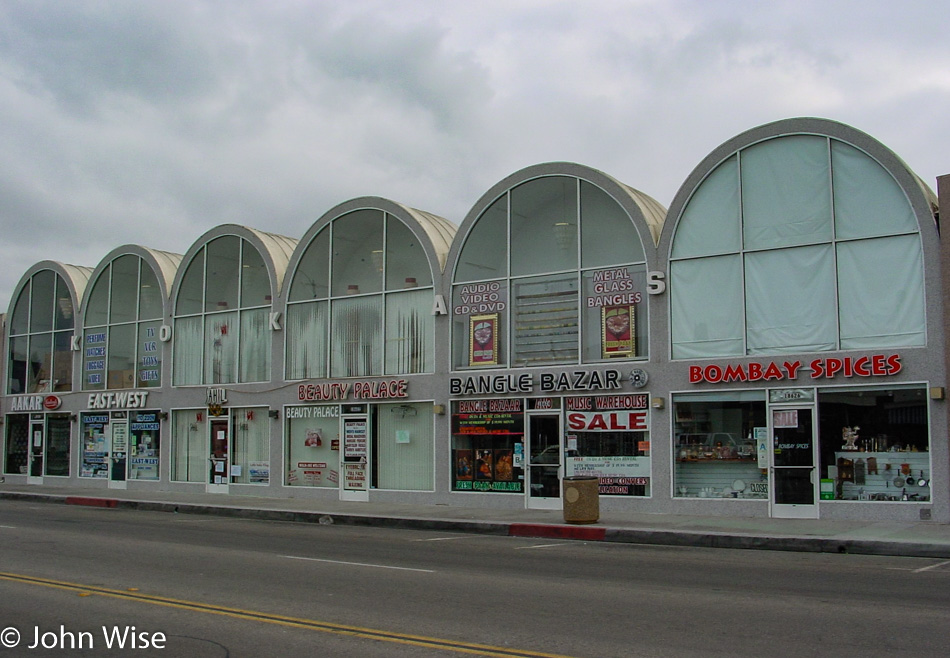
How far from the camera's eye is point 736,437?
61.6ft

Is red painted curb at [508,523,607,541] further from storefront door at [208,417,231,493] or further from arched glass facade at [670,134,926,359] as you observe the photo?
storefront door at [208,417,231,493]

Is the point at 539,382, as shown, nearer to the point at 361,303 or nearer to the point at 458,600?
the point at 361,303

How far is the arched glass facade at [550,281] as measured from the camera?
20.6m

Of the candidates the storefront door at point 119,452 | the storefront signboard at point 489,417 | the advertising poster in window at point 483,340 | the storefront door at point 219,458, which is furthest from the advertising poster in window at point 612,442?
the storefront door at point 119,452

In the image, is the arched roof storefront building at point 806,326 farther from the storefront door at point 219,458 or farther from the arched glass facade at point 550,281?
the storefront door at point 219,458

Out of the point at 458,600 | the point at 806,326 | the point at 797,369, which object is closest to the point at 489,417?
the point at 797,369

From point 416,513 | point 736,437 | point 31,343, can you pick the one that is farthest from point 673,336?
point 31,343

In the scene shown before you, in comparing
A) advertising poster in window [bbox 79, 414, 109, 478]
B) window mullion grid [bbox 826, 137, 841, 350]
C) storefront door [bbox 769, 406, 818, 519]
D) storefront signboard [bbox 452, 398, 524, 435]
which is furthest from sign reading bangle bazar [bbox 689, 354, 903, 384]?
advertising poster in window [bbox 79, 414, 109, 478]

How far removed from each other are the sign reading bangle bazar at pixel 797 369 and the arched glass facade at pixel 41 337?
2284 centimetres

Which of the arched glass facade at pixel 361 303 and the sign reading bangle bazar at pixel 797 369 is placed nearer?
the sign reading bangle bazar at pixel 797 369

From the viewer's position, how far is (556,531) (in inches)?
688

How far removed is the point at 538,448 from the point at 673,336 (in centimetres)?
409

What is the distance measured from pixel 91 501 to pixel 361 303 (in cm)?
968

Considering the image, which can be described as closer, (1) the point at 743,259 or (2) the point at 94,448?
(1) the point at 743,259
